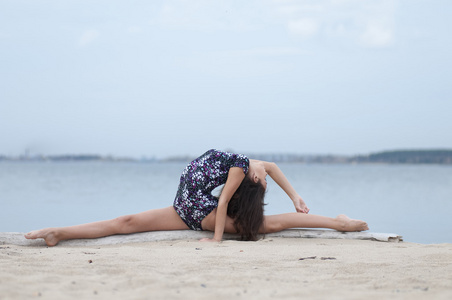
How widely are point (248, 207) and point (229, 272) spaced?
5.53 feet

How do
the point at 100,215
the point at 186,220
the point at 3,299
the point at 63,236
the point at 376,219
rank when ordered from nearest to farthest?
1. the point at 3,299
2. the point at 63,236
3. the point at 186,220
4. the point at 376,219
5. the point at 100,215

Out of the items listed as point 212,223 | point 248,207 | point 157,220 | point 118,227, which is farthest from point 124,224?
point 248,207

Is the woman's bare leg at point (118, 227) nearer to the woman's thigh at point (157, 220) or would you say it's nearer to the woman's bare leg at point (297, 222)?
the woman's thigh at point (157, 220)

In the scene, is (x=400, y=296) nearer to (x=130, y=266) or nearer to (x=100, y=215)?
(x=130, y=266)

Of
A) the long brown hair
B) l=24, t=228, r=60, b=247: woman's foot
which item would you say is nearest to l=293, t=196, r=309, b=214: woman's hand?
the long brown hair

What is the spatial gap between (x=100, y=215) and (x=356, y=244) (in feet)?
34.3

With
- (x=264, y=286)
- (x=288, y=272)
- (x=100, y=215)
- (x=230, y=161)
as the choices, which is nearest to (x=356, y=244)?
(x=230, y=161)

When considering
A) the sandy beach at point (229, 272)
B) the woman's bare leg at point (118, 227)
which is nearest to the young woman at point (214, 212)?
the woman's bare leg at point (118, 227)

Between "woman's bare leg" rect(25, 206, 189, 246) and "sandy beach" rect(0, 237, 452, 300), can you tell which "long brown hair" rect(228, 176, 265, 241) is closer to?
"sandy beach" rect(0, 237, 452, 300)

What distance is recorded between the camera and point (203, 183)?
5.00 metres

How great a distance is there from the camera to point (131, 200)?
60.5 feet

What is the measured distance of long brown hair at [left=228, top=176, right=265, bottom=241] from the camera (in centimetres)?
493

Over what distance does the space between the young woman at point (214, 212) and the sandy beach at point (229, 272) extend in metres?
0.41

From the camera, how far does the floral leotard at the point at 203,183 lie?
195 inches
